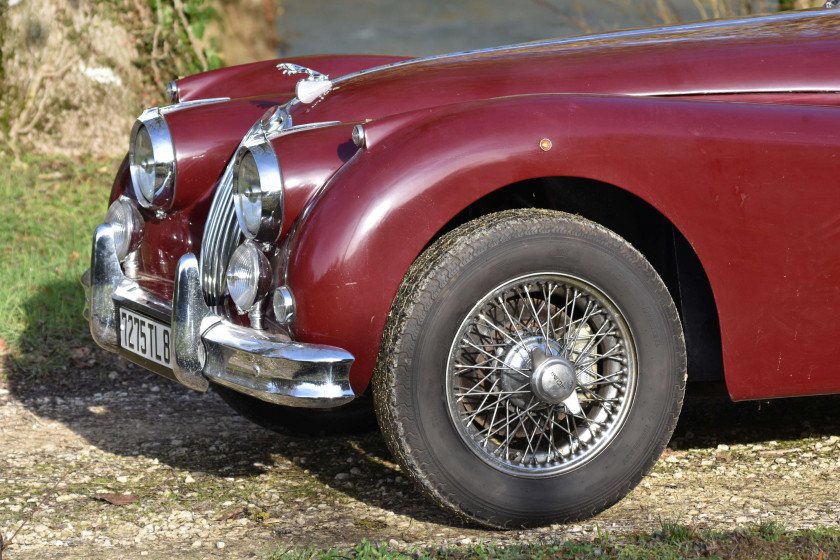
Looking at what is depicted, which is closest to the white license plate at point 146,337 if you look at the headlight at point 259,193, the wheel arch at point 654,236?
the headlight at point 259,193

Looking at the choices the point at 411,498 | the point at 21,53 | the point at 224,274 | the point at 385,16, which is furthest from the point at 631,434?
the point at 385,16

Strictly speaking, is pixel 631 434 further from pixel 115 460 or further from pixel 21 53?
pixel 21 53

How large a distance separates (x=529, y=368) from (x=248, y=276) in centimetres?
76

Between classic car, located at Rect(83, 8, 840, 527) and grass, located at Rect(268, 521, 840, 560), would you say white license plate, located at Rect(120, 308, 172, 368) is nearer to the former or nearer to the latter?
classic car, located at Rect(83, 8, 840, 527)

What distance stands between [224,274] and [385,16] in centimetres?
1123

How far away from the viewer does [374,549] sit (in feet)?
8.34

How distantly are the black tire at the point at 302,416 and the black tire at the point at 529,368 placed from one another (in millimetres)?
890

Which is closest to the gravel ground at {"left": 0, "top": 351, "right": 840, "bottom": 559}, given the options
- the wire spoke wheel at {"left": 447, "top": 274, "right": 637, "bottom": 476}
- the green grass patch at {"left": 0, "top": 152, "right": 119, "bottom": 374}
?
the wire spoke wheel at {"left": 447, "top": 274, "right": 637, "bottom": 476}

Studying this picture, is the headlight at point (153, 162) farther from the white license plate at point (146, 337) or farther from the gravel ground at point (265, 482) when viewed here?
the gravel ground at point (265, 482)

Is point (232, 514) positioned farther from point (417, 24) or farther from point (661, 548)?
point (417, 24)

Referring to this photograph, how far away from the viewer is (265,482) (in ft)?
10.6

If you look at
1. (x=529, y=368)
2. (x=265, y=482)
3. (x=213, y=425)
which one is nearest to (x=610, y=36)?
(x=529, y=368)

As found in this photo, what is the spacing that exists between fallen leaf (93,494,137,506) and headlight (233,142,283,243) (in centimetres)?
90

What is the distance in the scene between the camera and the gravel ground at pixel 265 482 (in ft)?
9.04
